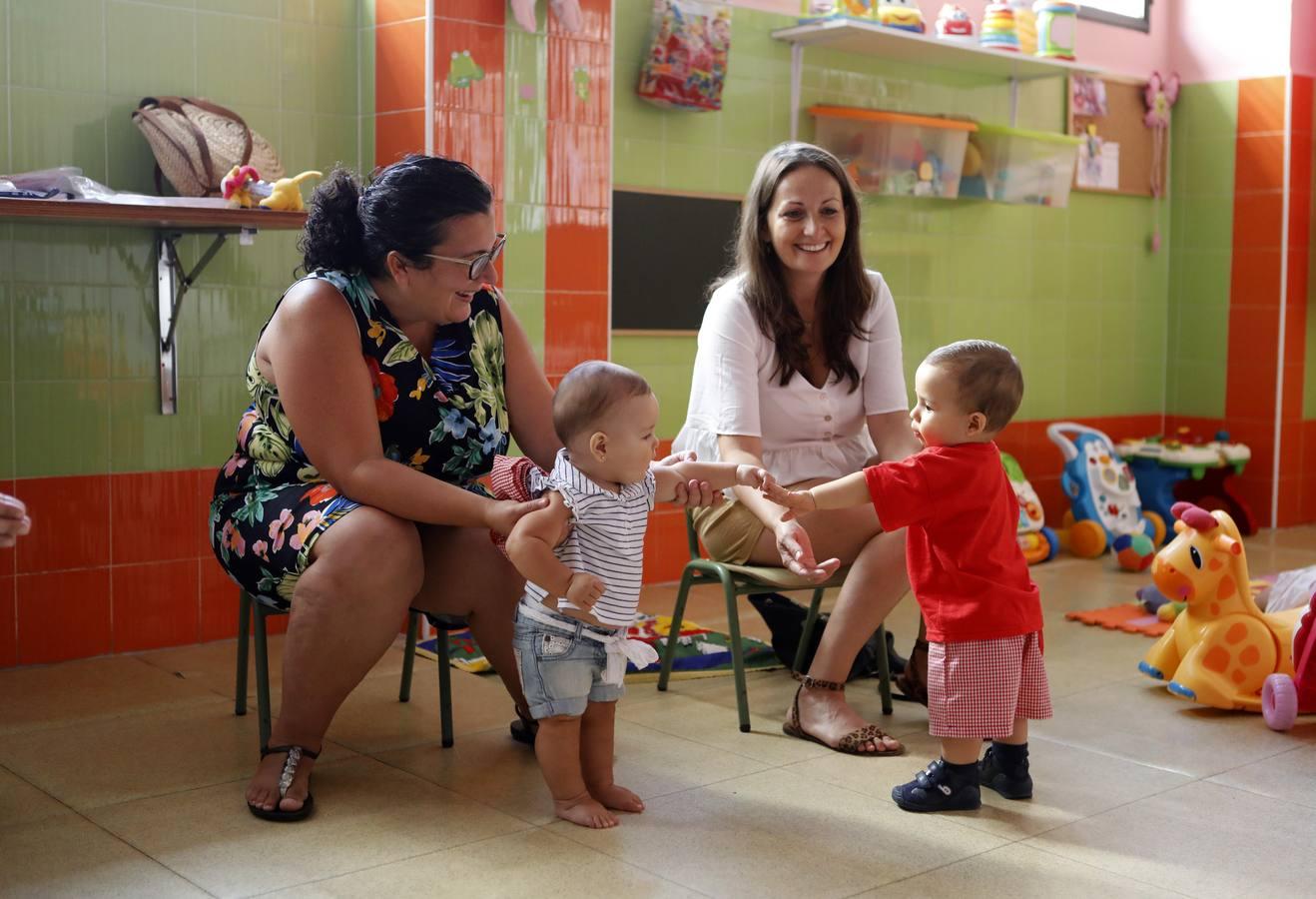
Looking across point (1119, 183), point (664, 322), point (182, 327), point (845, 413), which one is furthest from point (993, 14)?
point (182, 327)

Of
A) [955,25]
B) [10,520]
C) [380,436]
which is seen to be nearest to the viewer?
[10,520]

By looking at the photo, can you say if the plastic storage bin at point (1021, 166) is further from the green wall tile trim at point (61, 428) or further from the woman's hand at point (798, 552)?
the green wall tile trim at point (61, 428)

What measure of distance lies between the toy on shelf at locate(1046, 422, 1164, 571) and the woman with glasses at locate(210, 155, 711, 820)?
3.04 m

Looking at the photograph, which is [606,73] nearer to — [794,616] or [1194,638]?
[794,616]

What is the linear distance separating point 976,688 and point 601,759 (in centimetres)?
65

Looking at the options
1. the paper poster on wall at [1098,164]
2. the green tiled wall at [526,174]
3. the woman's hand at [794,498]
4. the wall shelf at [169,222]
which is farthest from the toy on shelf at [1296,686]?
the paper poster on wall at [1098,164]

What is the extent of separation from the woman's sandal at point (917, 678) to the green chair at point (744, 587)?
0.07 meters

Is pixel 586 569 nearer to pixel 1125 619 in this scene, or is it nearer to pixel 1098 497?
pixel 1125 619

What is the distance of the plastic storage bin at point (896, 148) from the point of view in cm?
483

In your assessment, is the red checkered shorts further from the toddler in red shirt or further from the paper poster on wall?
the paper poster on wall

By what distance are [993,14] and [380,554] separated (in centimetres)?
362

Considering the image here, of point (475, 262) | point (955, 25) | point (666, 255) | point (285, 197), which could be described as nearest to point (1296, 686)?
point (475, 262)

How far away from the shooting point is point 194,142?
3303 mm

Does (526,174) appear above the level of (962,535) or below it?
above
